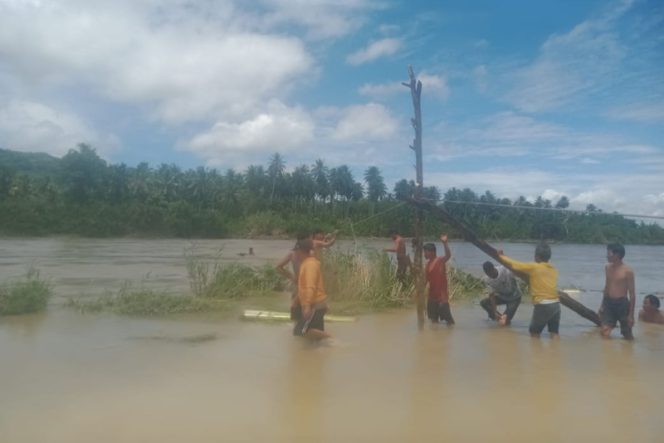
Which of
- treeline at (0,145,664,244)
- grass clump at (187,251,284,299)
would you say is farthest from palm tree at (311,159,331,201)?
grass clump at (187,251,284,299)

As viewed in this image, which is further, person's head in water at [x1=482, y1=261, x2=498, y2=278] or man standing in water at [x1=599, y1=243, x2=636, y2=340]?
person's head in water at [x1=482, y1=261, x2=498, y2=278]

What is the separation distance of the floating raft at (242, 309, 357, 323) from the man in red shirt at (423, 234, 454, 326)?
1.41 metres

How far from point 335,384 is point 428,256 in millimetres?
4061

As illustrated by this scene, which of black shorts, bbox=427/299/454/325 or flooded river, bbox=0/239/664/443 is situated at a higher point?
black shorts, bbox=427/299/454/325

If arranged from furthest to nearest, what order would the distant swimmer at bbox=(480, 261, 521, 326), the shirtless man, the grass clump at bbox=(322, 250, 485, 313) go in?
the shirtless man, the grass clump at bbox=(322, 250, 485, 313), the distant swimmer at bbox=(480, 261, 521, 326)

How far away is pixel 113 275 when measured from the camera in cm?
1772

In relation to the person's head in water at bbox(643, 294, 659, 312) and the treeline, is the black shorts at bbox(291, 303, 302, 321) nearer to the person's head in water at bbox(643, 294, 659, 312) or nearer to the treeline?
the person's head in water at bbox(643, 294, 659, 312)

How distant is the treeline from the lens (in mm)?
45406

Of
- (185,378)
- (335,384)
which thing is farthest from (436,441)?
(185,378)

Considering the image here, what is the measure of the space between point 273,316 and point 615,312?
5.32 metres

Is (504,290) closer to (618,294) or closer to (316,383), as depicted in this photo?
(618,294)

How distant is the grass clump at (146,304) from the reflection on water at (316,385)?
976mm

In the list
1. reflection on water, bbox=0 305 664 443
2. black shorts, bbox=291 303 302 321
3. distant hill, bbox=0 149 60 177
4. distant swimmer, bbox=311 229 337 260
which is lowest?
reflection on water, bbox=0 305 664 443

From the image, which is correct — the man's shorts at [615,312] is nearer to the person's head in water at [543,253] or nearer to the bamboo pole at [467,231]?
the bamboo pole at [467,231]
